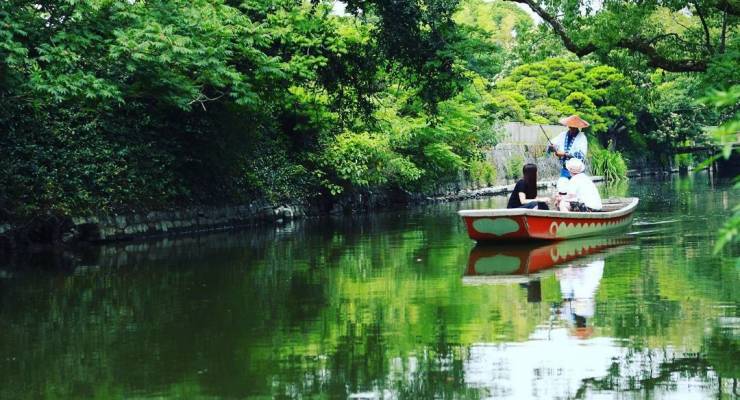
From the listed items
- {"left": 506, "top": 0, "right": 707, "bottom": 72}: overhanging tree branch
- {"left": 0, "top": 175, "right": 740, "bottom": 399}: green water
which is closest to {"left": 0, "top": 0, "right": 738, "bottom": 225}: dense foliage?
{"left": 506, "top": 0, "right": 707, "bottom": 72}: overhanging tree branch

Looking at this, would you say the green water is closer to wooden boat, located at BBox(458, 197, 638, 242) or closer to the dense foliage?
wooden boat, located at BBox(458, 197, 638, 242)

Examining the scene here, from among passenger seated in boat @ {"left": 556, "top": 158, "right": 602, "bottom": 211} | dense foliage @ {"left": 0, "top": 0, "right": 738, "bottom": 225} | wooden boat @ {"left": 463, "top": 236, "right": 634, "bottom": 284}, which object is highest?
dense foliage @ {"left": 0, "top": 0, "right": 738, "bottom": 225}

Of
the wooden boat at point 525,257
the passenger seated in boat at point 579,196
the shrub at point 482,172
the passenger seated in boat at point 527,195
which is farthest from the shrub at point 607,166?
the passenger seated in boat at point 527,195

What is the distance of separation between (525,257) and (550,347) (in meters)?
7.76

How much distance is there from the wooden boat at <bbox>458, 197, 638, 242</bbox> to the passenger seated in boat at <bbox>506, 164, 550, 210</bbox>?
506 millimetres

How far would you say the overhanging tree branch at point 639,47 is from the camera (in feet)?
68.9

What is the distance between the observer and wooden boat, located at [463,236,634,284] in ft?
43.0

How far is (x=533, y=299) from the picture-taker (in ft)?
35.1

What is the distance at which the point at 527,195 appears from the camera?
18.2 meters

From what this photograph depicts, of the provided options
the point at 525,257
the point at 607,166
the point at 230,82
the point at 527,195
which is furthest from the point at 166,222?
the point at 607,166

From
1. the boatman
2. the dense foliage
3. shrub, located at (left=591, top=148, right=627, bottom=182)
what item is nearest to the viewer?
the boatman

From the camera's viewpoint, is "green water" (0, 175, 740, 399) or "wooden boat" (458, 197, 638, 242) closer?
"green water" (0, 175, 740, 399)

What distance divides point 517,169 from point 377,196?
16.9m

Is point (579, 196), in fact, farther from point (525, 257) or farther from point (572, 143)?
point (525, 257)
